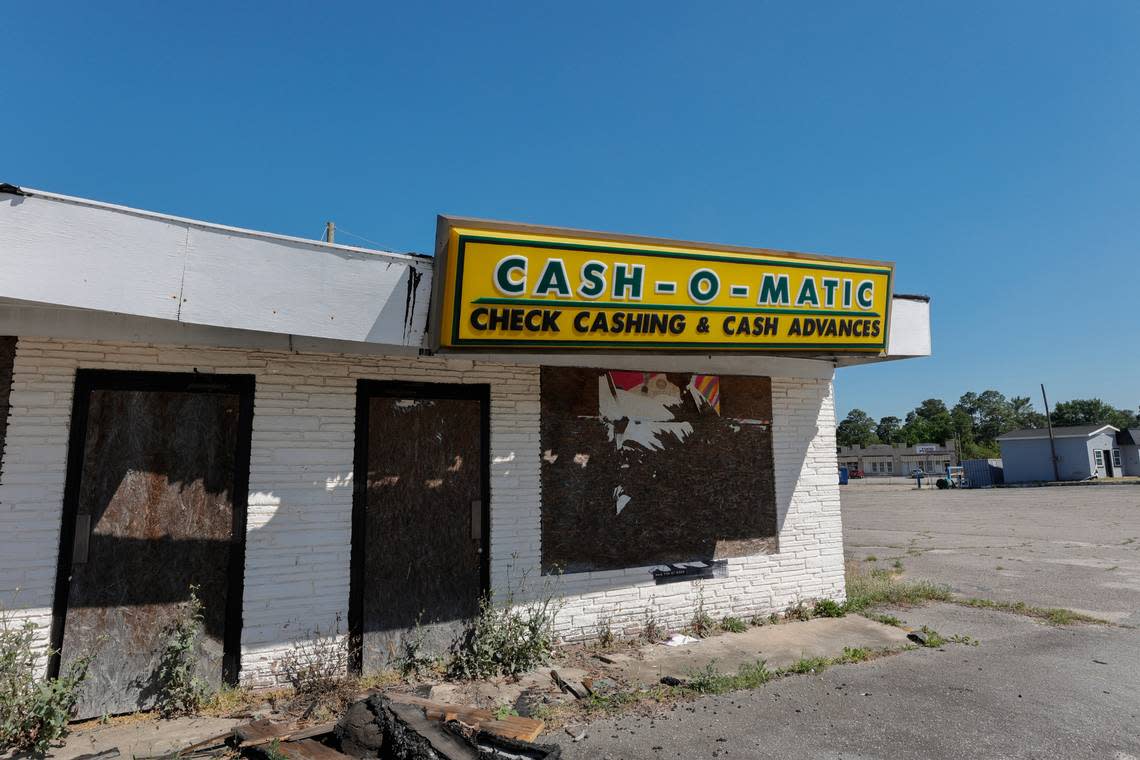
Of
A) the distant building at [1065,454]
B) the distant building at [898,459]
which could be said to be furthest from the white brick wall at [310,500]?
the distant building at [898,459]

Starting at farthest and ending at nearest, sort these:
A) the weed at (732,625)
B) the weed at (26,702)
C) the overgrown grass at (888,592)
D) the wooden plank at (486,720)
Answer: the overgrown grass at (888,592) → the weed at (732,625) → the wooden plank at (486,720) → the weed at (26,702)

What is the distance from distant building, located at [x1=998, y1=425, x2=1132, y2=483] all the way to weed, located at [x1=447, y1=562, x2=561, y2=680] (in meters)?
54.9

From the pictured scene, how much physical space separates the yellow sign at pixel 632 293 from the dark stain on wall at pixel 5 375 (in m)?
3.40

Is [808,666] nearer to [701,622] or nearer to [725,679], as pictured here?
[725,679]

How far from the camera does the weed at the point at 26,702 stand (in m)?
4.32

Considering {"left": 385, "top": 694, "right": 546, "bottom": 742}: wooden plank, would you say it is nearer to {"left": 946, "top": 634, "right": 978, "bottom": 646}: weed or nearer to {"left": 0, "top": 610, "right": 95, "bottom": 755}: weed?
{"left": 0, "top": 610, "right": 95, "bottom": 755}: weed

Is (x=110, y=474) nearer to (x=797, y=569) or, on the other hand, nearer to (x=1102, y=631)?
(x=797, y=569)

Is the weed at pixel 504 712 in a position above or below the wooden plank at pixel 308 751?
below

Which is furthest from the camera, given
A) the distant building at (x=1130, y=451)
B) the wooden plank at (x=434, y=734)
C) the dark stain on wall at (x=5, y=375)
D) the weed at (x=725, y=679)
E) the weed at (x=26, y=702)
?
the distant building at (x=1130, y=451)

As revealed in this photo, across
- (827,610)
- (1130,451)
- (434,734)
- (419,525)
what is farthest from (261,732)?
(1130,451)

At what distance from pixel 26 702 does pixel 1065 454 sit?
5962cm

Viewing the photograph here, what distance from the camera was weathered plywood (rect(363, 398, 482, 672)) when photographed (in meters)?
6.05

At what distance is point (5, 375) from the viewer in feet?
16.5

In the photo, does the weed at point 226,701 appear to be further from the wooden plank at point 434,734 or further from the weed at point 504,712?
the weed at point 504,712
